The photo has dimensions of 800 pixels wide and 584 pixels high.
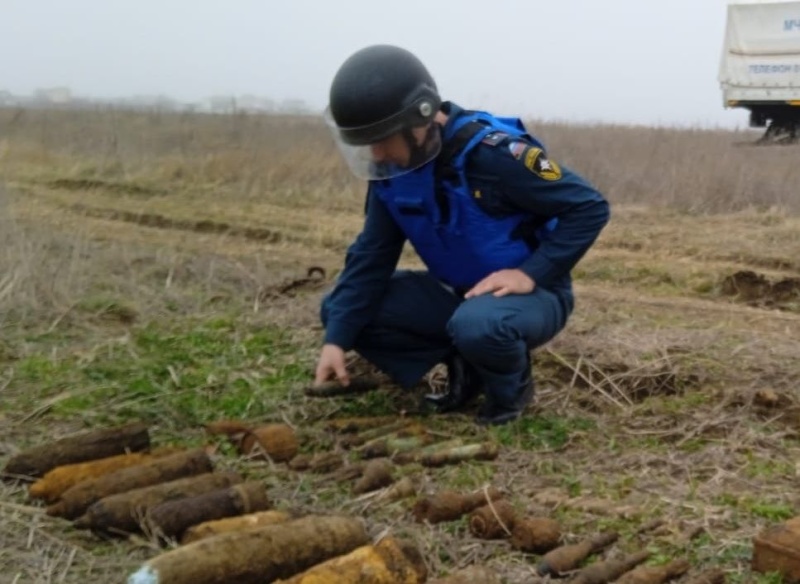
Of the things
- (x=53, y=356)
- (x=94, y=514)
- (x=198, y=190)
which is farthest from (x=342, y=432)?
(x=198, y=190)

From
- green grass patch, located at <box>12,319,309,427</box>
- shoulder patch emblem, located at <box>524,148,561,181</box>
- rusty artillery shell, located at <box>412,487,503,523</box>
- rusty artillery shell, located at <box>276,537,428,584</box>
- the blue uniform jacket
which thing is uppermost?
shoulder patch emblem, located at <box>524,148,561,181</box>

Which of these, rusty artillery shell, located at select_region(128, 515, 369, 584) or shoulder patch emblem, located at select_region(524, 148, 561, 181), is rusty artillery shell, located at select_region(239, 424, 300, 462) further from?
shoulder patch emblem, located at select_region(524, 148, 561, 181)

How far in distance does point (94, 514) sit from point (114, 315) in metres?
2.72

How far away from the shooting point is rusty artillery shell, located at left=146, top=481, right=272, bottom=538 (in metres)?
2.68

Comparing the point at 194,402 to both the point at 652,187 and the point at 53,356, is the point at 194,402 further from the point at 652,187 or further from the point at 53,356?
the point at 652,187

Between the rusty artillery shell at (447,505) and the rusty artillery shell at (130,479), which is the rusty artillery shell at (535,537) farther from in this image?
the rusty artillery shell at (130,479)

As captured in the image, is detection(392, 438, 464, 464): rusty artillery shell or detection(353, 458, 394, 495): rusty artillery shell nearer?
detection(353, 458, 394, 495): rusty artillery shell

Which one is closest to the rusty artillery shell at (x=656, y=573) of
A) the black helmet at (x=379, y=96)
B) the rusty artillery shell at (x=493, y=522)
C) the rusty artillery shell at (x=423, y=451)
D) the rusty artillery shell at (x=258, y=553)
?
the rusty artillery shell at (x=493, y=522)

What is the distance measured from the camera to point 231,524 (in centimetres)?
266

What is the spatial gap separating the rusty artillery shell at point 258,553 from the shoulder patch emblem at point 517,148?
4.39 ft

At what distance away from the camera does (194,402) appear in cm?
387

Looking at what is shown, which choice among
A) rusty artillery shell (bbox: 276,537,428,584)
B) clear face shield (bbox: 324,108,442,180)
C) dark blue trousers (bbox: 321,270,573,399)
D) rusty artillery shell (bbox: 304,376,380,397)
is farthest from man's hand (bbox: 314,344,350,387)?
rusty artillery shell (bbox: 276,537,428,584)

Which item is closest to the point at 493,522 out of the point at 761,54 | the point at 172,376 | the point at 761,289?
the point at 172,376

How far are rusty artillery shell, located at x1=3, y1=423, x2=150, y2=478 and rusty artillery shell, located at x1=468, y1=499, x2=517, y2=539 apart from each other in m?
1.16
